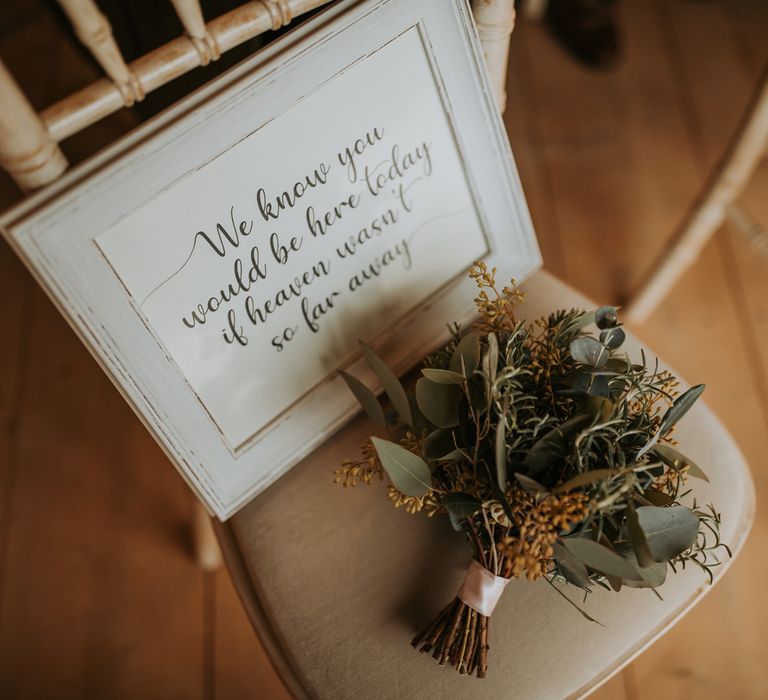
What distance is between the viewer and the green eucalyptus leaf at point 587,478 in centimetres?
47

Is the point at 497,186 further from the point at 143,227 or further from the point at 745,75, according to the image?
the point at 745,75

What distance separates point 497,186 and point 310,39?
244 mm

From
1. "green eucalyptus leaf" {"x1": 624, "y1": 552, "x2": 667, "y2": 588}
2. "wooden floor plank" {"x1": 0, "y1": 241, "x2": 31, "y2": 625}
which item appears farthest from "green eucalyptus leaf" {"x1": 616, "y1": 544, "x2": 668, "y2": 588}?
"wooden floor plank" {"x1": 0, "y1": 241, "x2": 31, "y2": 625}

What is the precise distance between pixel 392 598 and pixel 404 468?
0.16 metres

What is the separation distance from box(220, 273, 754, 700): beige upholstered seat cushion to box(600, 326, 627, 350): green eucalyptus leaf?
0.66 ft

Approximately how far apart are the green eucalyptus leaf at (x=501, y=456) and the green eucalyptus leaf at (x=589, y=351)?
3.6 inches

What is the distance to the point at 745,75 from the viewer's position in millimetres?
1488

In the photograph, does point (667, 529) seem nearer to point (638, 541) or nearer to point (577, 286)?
point (638, 541)

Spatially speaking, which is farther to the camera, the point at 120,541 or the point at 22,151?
the point at 120,541

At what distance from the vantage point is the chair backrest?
43 centimetres

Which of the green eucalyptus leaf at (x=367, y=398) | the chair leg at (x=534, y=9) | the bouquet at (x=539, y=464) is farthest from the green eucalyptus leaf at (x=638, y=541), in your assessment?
the chair leg at (x=534, y=9)

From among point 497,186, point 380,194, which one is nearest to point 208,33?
point 380,194

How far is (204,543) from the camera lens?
3.38 ft

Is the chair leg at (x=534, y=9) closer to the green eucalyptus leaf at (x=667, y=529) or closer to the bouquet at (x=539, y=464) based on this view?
the bouquet at (x=539, y=464)
